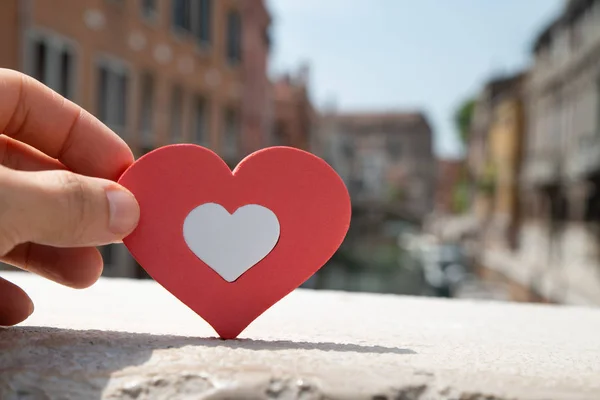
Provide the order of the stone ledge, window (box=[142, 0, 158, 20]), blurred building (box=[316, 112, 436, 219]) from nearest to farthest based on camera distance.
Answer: the stone ledge, window (box=[142, 0, 158, 20]), blurred building (box=[316, 112, 436, 219])

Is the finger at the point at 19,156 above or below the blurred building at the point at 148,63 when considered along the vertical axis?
below

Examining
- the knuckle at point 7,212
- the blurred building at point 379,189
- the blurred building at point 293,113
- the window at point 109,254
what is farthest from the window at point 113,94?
the blurred building at point 293,113

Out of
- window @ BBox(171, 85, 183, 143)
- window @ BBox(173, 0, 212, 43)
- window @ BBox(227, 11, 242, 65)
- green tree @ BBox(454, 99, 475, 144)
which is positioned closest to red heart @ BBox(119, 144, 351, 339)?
window @ BBox(171, 85, 183, 143)

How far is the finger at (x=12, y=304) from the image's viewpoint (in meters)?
1.37

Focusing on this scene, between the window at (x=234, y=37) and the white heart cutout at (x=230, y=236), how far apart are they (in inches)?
625

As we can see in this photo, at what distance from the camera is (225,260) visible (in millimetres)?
1437

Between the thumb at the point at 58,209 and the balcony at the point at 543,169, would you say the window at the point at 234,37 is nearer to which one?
the balcony at the point at 543,169

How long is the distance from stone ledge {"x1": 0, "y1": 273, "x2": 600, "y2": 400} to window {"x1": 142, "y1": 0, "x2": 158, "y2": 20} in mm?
11367

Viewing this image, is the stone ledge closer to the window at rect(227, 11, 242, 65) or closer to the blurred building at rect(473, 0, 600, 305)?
the blurred building at rect(473, 0, 600, 305)

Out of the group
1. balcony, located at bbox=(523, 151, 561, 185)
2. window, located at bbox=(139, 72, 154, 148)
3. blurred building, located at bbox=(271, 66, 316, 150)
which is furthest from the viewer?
blurred building, located at bbox=(271, 66, 316, 150)

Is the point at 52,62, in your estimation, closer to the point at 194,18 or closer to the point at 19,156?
the point at 194,18

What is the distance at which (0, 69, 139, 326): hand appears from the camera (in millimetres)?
1168

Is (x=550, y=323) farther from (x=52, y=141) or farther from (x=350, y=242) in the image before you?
(x=350, y=242)

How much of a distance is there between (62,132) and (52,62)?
341 inches
